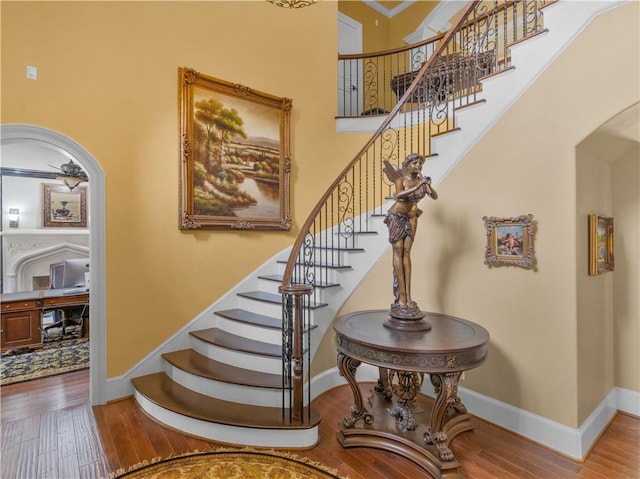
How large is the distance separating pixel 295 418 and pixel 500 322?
1860 millimetres

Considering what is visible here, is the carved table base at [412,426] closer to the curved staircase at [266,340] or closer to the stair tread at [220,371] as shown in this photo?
the curved staircase at [266,340]

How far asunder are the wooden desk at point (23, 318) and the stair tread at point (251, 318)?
3002 mm

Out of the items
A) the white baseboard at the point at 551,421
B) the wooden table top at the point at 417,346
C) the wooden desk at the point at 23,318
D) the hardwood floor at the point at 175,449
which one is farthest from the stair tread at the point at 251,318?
the wooden desk at the point at 23,318

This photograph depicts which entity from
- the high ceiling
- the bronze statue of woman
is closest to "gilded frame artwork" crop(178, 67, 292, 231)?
the bronze statue of woman

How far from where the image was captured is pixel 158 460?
2295mm

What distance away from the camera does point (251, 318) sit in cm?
357

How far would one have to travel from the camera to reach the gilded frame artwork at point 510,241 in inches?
99.7

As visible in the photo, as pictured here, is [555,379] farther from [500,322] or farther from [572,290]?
[572,290]

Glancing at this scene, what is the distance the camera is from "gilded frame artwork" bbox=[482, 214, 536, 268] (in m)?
2.53

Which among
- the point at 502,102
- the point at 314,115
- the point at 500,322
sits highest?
the point at 314,115

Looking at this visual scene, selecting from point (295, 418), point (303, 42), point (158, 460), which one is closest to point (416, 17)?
point (303, 42)

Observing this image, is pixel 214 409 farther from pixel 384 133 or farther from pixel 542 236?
pixel 384 133

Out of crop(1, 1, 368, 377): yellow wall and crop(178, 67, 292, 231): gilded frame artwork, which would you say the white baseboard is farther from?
crop(178, 67, 292, 231): gilded frame artwork

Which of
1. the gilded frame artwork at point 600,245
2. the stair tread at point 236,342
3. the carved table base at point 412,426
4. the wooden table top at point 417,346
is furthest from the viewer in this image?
the stair tread at point 236,342
